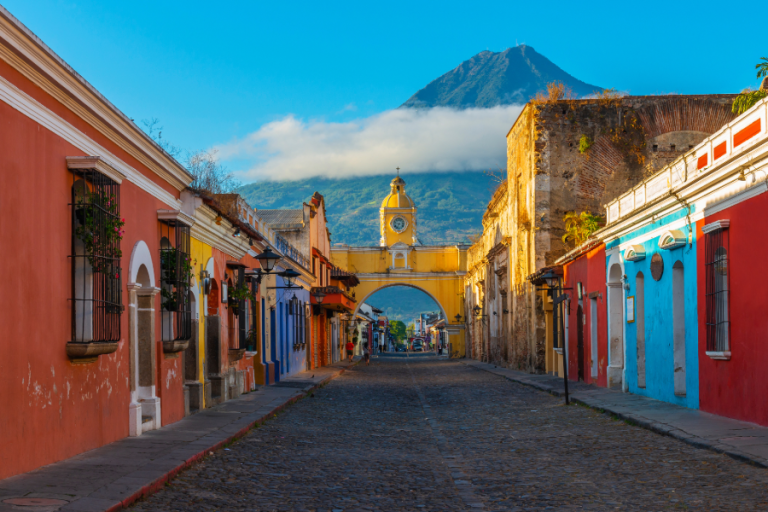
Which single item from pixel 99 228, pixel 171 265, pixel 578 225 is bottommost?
pixel 171 265

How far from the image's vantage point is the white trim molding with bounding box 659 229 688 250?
39.5ft

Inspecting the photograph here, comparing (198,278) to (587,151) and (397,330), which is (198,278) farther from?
(397,330)

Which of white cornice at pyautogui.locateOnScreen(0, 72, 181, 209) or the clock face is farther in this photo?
the clock face

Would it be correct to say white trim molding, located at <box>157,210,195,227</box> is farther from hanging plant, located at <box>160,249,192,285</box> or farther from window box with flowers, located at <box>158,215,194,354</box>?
hanging plant, located at <box>160,249,192,285</box>

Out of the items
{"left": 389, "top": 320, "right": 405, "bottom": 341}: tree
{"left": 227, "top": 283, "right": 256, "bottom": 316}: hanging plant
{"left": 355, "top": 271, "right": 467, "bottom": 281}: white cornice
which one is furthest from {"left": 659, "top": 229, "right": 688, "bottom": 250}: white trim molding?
{"left": 389, "top": 320, "right": 405, "bottom": 341}: tree

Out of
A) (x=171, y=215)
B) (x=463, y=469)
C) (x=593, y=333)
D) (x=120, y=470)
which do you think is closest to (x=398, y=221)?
(x=593, y=333)

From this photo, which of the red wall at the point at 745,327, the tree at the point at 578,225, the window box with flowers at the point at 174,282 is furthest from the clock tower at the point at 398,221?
the red wall at the point at 745,327

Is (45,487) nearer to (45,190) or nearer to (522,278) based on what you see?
(45,190)

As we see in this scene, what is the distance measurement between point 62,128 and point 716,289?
A: 27.7 ft

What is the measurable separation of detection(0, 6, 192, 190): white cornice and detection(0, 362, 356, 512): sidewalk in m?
3.23

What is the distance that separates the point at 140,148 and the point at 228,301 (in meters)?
6.26

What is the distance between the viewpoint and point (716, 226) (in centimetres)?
1055

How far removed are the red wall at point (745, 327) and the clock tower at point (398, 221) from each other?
162ft

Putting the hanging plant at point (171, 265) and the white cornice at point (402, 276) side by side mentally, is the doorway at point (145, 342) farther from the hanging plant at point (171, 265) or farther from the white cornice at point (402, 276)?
the white cornice at point (402, 276)
